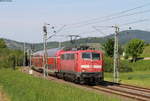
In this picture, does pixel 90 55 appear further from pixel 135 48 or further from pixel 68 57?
pixel 135 48

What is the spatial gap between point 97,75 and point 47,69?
57.9 ft

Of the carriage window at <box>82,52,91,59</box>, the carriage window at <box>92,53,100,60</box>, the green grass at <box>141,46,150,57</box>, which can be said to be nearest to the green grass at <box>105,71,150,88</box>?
the carriage window at <box>92,53,100,60</box>

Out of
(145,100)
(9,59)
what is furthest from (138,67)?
(145,100)

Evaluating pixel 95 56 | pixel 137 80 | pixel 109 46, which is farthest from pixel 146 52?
pixel 95 56

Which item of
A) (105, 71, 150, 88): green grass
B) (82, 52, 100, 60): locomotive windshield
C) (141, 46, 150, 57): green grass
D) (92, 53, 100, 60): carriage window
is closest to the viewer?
(82, 52, 100, 60): locomotive windshield

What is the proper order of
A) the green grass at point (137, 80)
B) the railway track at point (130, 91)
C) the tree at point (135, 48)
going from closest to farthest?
the railway track at point (130, 91) < the green grass at point (137, 80) < the tree at point (135, 48)

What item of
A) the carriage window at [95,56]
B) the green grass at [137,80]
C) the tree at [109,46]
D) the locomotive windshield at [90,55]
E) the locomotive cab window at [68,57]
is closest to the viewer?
the locomotive windshield at [90,55]

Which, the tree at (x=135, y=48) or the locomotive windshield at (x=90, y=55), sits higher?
the tree at (x=135, y=48)

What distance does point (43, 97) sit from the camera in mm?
15094

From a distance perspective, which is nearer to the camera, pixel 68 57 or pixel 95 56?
pixel 95 56

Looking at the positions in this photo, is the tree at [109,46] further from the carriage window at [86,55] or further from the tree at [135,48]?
the carriage window at [86,55]

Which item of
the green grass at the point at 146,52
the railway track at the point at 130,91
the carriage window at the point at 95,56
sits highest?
the green grass at the point at 146,52

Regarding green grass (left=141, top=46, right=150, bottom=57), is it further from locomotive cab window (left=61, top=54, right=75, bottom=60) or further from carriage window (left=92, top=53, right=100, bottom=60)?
carriage window (left=92, top=53, right=100, bottom=60)

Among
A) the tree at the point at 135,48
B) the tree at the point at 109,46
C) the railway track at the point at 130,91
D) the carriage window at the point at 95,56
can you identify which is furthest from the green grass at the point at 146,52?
the railway track at the point at 130,91
